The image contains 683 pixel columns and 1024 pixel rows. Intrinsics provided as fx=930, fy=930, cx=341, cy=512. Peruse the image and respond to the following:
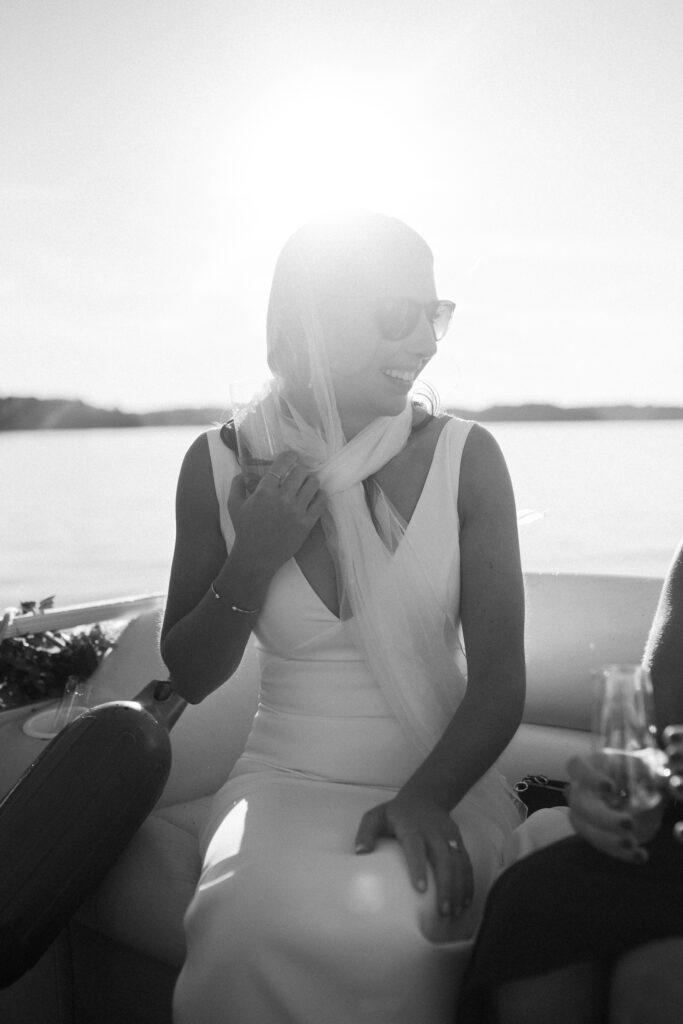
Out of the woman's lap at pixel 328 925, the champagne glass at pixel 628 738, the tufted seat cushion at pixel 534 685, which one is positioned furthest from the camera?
the tufted seat cushion at pixel 534 685

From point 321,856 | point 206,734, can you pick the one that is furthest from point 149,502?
point 321,856

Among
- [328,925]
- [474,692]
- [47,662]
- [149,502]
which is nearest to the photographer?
[328,925]

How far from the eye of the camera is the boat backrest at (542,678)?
205 cm

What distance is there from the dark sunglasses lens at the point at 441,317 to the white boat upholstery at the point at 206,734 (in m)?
0.80

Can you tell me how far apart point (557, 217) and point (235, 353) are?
46.8 inches

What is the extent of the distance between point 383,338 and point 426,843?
0.79 m

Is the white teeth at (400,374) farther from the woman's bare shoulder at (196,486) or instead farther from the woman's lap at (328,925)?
the woman's lap at (328,925)

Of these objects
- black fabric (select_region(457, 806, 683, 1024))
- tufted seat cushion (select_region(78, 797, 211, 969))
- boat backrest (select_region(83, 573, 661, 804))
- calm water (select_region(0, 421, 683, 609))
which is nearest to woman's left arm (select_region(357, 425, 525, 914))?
black fabric (select_region(457, 806, 683, 1024))

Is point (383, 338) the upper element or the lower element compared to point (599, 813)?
Result: upper

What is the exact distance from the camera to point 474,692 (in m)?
1.45

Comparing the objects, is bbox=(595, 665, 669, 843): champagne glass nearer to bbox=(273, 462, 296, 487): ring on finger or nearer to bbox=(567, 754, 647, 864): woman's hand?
bbox=(567, 754, 647, 864): woman's hand

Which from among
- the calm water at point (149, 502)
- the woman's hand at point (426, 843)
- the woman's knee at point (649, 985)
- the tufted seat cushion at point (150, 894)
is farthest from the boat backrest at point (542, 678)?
the woman's knee at point (649, 985)

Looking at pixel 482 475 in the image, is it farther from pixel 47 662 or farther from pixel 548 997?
pixel 47 662

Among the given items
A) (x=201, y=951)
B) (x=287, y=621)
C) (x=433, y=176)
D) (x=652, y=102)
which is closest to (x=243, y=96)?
(x=433, y=176)
